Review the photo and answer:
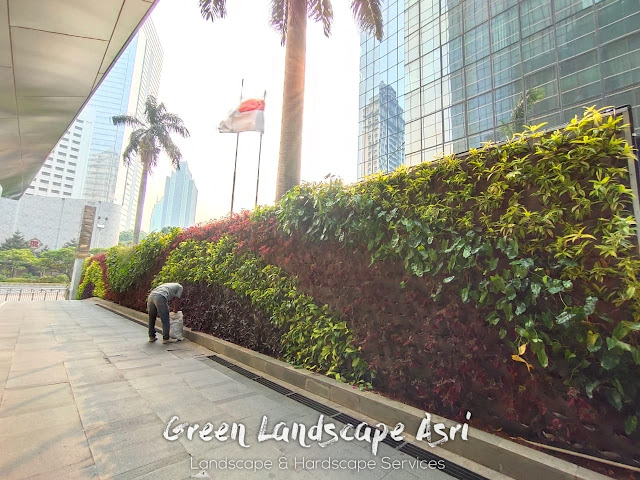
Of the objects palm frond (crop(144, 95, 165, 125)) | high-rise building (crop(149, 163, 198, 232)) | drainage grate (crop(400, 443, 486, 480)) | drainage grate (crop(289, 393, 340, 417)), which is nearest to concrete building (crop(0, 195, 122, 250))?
high-rise building (crop(149, 163, 198, 232))

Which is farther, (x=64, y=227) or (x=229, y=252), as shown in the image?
(x=64, y=227)

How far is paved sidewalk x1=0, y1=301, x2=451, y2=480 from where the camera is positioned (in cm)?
208

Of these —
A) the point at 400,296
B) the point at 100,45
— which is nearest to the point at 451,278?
the point at 400,296

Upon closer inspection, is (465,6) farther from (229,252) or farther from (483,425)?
(483,425)

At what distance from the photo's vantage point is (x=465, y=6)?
97.8 feet

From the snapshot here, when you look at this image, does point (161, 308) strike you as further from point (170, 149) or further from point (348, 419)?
point (170, 149)

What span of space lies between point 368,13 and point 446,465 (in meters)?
9.38

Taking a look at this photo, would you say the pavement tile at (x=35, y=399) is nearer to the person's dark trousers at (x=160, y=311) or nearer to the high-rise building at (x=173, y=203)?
the person's dark trousers at (x=160, y=311)

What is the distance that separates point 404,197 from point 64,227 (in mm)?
102295

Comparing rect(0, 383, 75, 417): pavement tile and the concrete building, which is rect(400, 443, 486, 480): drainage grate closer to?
rect(0, 383, 75, 417): pavement tile

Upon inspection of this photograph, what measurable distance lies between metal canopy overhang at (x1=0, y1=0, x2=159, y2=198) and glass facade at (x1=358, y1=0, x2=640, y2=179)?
15.7 metres

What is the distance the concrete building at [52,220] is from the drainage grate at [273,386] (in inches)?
3345

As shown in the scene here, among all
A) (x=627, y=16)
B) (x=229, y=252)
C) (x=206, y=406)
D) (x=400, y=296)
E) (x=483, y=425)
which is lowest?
(x=206, y=406)

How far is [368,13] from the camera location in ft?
25.8
